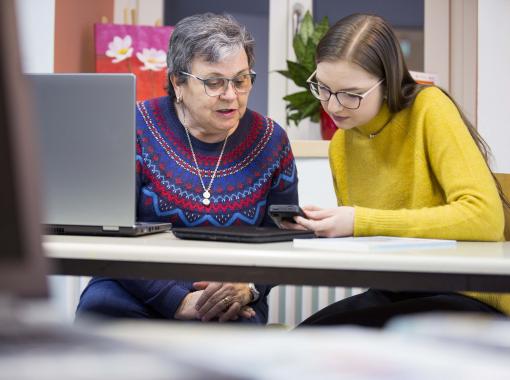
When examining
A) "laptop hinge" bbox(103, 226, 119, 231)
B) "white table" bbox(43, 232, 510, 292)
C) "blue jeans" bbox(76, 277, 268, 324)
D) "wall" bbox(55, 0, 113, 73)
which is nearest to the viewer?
"white table" bbox(43, 232, 510, 292)

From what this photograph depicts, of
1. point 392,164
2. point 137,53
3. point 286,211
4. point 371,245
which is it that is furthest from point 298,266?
point 137,53

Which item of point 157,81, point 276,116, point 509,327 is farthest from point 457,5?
point 509,327

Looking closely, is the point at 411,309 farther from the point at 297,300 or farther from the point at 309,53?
the point at 309,53

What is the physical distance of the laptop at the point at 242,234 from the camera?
1.19 meters

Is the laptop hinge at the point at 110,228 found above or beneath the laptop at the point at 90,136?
beneath

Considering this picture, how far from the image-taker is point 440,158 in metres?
1.47

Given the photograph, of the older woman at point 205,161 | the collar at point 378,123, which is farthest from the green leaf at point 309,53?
the collar at point 378,123

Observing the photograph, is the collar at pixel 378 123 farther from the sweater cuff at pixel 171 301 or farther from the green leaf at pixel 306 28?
the green leaf at pixel 306 28

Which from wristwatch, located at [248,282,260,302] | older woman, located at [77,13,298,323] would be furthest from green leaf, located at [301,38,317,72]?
wristwatch, located at [248,282,260,302]

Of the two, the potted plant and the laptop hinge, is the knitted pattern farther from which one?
the potted plant

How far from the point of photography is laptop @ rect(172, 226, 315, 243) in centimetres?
119

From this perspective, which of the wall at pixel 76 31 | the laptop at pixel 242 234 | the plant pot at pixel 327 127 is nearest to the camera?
the laptop at pixel 242 234

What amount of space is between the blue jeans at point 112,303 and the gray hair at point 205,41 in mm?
541

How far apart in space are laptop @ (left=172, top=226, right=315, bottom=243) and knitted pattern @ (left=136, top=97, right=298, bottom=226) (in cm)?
38
